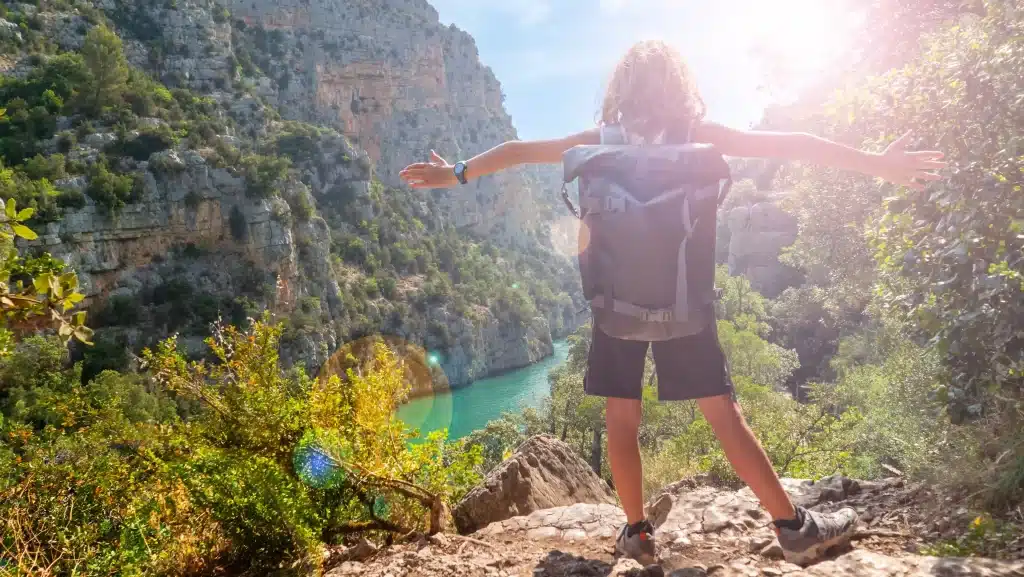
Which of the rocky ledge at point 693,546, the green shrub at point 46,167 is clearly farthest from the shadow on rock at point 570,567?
the green shrub at point 46,167

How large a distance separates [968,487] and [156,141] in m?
37.6

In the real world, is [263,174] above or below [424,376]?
above

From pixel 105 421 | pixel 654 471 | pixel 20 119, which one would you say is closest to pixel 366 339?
pixel 20 119

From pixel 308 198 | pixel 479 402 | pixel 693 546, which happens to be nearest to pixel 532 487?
pixel 693 546

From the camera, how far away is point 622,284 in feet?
5.43

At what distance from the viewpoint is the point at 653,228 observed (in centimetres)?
160

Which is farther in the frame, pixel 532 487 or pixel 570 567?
pixel 532 487

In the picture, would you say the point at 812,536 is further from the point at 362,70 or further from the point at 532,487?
the point at 362,70

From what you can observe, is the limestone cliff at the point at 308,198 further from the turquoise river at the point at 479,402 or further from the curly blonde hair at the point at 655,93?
the curly blonde hair at the point at 655,93

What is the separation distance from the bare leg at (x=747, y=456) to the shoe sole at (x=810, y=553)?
13cm

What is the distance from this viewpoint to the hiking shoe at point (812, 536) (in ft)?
5.60

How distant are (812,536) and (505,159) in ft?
5.53

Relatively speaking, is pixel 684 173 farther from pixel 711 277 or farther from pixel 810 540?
pixel 810 540

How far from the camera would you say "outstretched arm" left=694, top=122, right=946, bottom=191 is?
168 cm
